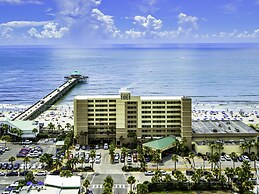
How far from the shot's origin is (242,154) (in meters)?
54.4

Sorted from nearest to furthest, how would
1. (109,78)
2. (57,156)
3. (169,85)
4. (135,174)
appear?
1. (135,174)
2. (57,156)
3. (169,85)
4. (109,78)

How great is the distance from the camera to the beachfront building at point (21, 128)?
63.4 metres

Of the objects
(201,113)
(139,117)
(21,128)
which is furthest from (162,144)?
(201,113)

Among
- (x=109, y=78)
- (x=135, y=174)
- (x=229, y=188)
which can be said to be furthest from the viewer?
(x=109, y=78)

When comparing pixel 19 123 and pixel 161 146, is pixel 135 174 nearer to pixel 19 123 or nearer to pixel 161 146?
pixel 161 146

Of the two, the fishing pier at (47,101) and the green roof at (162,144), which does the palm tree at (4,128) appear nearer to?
the fishing pier at (47,101)

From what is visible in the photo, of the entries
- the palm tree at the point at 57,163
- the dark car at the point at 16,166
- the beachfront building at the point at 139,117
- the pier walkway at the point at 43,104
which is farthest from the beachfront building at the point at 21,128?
the palm tree at the point at 57,163

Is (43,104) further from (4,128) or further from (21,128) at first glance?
(21,128)

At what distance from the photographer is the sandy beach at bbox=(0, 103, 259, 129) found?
8156cm

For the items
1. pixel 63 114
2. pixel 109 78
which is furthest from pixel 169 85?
pixel 63 114

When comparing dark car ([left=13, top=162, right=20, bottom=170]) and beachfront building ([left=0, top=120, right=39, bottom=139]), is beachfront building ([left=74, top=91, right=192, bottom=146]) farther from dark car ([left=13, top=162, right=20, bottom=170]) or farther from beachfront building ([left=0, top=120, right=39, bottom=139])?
dark car ([left=13, top=162, right=20, bottom=170])

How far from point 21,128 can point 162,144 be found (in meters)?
24.4

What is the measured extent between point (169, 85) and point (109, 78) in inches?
1245

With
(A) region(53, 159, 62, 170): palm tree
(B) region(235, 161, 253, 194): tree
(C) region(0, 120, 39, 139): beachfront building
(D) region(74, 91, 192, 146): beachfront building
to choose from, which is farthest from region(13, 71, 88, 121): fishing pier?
(B) region(235, 161, 253, 194): tree
